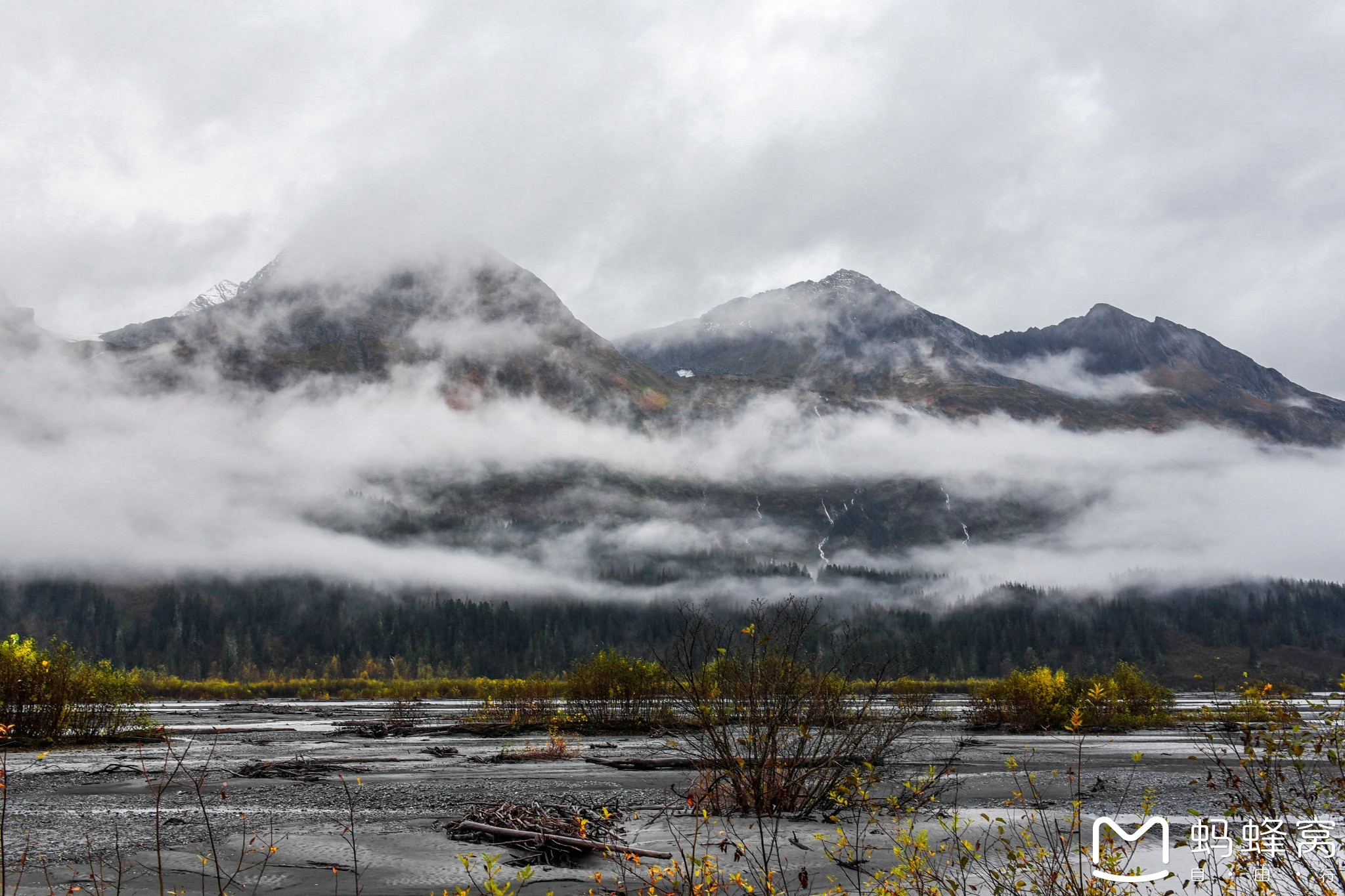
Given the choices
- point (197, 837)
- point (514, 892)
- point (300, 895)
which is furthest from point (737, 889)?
point (197, 837)

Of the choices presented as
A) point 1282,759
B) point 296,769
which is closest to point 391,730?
point 296,769

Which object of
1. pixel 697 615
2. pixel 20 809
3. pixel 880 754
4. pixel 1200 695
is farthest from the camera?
pixel 1200 695

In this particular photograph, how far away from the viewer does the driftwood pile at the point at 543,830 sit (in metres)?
16.3

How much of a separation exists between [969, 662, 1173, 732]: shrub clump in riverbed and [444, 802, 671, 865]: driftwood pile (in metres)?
37.9

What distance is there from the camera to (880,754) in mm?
20938

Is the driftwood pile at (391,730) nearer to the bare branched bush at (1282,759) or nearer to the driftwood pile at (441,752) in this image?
the driftwood pile at (441,752)

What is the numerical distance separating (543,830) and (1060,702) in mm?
47916

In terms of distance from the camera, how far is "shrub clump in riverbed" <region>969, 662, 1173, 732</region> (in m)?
55.1

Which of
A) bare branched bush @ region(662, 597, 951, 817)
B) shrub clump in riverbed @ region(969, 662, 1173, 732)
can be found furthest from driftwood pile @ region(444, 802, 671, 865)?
shrub clump in riverbed @ region(969, 662, 1173, 732)

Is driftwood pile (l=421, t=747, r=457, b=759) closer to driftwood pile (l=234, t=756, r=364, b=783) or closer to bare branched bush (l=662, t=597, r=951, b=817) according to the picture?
driftwood pile (l=234, t=756, r=364, b=783)

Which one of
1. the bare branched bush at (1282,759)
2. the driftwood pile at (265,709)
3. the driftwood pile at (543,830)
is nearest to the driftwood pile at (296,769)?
the driftwood pile at (543,830)

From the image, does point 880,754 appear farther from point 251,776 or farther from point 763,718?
point 251,776

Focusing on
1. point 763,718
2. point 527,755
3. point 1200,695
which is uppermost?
point 763,718

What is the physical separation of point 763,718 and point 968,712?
59335 millimetres
